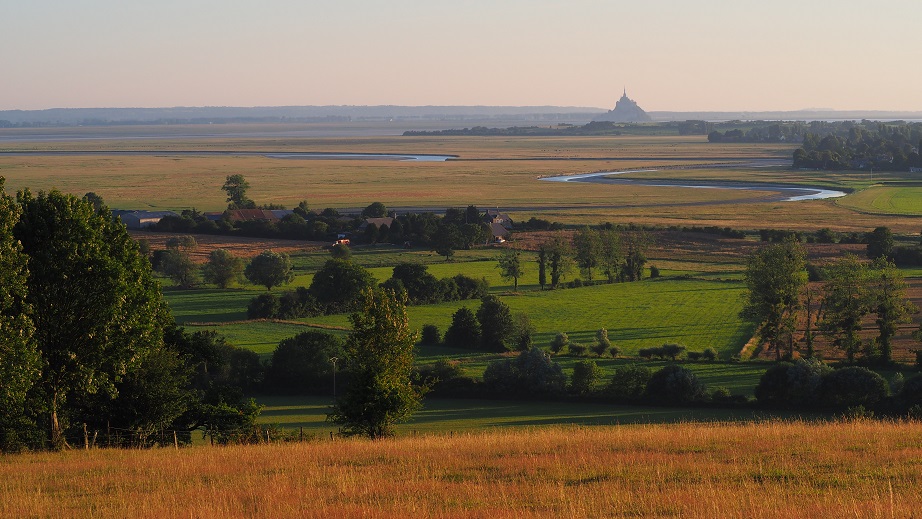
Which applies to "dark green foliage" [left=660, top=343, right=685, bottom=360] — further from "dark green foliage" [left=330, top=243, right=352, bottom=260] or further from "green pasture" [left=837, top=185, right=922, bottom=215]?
"green pasture" [left=837, top=185, right=922, bottom=215]

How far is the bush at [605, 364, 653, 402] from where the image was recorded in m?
32.9

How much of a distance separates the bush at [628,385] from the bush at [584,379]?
57 centimetres

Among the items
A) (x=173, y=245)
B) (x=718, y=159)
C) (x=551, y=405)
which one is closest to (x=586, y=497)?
(x=551, y=405)

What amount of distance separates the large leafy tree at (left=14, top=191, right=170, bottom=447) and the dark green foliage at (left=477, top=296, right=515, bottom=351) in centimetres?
2229

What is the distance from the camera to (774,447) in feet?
54.1

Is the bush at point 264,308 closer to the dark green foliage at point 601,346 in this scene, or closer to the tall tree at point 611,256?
the dark green foliage at point 601,346

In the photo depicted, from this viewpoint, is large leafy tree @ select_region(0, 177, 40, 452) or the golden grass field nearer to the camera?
large leafy tree @ select_region(0, 177, 40, 452)

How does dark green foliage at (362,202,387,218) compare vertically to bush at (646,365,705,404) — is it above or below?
above

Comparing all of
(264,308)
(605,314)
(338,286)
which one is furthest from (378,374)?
(338,286)

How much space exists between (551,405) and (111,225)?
633 inches

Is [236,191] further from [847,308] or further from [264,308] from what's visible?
[847,308]

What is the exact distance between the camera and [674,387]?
3231cm

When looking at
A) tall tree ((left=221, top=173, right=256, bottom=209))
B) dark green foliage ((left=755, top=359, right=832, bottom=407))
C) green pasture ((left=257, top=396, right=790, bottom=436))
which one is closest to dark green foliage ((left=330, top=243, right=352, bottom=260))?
tall tree ((left=221, top=173, right=256, bottom=209))

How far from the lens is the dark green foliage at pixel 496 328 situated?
4209 centimetres
